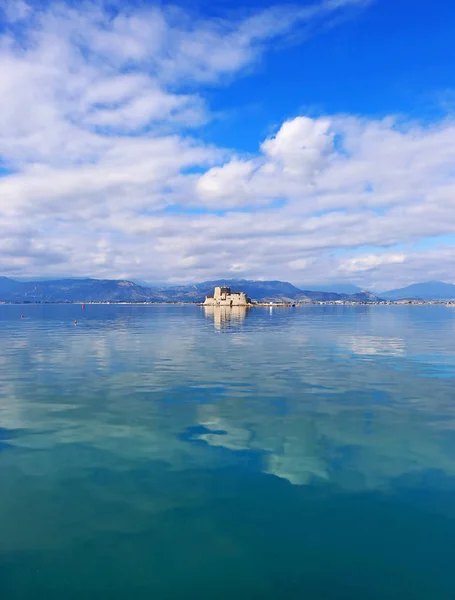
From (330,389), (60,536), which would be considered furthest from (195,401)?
(60,536)

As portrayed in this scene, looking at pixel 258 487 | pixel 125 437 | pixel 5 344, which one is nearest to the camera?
pixel 258 487

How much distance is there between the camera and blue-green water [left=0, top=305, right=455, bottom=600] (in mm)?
12078

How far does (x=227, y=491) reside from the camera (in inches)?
664

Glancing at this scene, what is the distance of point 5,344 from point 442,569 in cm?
7060

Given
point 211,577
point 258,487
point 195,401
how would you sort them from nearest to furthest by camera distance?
point 211,577 < point 258,487 < point 195,401

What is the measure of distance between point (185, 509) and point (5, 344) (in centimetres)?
6366

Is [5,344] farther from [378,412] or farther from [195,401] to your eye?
[378,412]

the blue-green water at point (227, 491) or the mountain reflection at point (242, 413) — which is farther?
the mountain reflection at point (242, 413)

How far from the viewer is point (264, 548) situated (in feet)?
43.7

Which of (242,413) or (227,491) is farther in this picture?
(242,413)

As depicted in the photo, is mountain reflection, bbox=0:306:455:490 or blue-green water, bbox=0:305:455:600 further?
mountain reflection, bbox=0:306:455:490

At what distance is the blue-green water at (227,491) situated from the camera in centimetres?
1208

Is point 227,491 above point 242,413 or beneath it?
beneath

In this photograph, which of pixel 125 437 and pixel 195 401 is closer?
pixel 125 437
